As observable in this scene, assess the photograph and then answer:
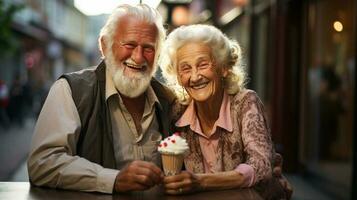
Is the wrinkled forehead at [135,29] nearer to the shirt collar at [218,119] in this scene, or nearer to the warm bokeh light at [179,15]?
the shirt collar at [218,119]

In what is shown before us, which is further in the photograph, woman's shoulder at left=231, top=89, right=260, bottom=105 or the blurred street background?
the blurred street background

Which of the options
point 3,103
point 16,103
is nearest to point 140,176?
point 3,103

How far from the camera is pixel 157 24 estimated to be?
117 inches

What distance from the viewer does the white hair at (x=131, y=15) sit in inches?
115

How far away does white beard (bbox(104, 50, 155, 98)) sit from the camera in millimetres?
2902

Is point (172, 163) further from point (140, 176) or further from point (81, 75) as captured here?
point (81, 75)

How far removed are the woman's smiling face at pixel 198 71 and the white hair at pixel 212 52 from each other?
0.03 m

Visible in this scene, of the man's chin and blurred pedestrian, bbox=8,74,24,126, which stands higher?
the man's chin

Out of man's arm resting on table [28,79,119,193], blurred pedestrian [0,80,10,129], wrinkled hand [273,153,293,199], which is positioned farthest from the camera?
blurred pedestrian [0,80,10,129]

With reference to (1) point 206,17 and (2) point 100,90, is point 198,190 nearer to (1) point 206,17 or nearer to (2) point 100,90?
(2) point 100,90

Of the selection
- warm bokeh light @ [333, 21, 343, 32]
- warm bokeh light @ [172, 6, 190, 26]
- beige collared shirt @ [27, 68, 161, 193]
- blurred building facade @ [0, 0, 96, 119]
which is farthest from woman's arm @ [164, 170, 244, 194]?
warm bokeh light @ [172, 6, 190, 26]

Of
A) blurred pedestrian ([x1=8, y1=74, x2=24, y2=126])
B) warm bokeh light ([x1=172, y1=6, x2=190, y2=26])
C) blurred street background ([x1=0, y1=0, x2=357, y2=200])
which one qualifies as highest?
warm bokeh light ([x1=172, y1=6, x2=190, y2=26])

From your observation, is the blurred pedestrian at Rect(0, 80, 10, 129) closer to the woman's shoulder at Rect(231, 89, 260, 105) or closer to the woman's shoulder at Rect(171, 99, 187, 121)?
the woman's shoulder at Rect(171, 99, 187, 121)

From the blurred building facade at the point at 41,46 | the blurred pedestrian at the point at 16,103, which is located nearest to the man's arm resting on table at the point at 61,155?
the blurred building facade at the point at 41,46
